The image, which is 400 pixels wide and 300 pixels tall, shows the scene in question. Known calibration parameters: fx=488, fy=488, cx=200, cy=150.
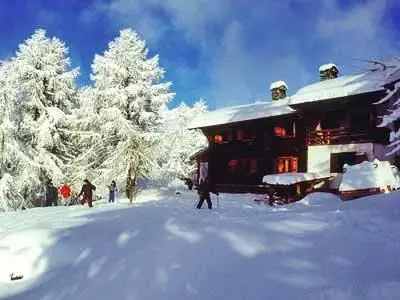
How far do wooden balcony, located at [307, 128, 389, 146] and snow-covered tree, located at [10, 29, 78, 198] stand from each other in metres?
16.6

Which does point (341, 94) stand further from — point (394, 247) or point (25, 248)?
point (25, 248)

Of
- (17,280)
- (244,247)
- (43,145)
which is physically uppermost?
(43,145)

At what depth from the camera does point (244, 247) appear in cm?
1243

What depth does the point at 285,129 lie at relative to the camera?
3422 cm

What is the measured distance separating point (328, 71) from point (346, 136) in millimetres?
10294

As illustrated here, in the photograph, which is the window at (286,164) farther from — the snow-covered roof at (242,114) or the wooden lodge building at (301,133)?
the snow-covered roof at (242,114)

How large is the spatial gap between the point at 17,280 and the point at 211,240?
5.23 meters

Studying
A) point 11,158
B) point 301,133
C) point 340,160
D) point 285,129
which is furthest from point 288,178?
point 11,158

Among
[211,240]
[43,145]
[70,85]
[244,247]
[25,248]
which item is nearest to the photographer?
[244,247]

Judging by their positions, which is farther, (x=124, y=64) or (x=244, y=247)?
(x=124, y=64)

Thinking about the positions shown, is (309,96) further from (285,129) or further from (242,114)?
(242,114)

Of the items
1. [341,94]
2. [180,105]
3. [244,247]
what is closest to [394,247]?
[244,247]

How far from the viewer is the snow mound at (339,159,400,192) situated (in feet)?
77.5

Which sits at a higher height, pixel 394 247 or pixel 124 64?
pixel 124 64
